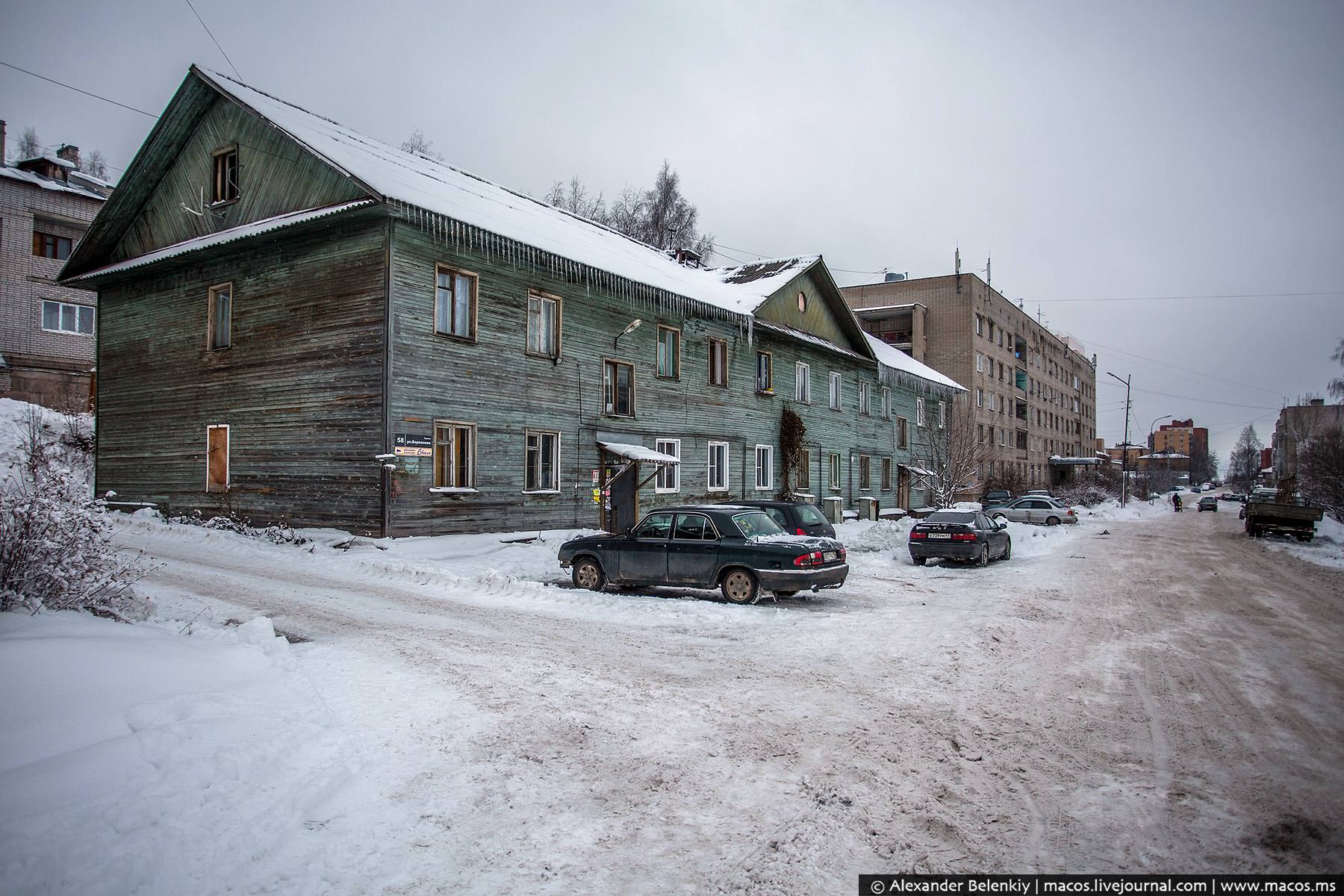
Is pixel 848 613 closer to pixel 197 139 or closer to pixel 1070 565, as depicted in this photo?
pixel 1070 565

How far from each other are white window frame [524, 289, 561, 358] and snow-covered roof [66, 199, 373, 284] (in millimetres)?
4931

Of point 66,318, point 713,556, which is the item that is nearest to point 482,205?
point 713,556

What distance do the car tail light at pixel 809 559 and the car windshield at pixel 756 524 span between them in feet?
2.71

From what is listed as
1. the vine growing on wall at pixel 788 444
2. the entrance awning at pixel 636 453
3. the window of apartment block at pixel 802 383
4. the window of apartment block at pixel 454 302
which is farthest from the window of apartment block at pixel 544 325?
the window of apartment block at pixel 802 383

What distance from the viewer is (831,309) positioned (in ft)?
113

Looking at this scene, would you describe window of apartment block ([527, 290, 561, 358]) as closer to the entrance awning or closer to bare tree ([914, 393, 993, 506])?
the entrance awning

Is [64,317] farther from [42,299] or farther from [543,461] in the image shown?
[543,461]

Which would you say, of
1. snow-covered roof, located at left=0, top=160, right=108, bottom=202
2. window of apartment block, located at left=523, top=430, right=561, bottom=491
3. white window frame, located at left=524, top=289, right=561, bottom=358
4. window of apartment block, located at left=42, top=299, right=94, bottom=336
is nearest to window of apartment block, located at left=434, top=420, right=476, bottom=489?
window of apartment block, located at left=523, top=430, right=561, bottom=491

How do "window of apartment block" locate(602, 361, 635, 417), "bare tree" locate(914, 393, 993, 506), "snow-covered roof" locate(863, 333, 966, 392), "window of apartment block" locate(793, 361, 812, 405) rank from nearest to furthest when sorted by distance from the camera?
"window of apartment block" locate(602, 361, 635, 417) < "bare tree" locate(914, 393, 993, 506) < "window of apartment block" locate(793, 361, 812, 405) < "snow-covered roof" locate(863, 333, 966, 392)

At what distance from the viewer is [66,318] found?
3494cm

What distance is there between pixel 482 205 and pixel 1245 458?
6029 inches

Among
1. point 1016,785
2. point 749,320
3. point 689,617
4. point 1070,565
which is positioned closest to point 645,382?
point 749,320

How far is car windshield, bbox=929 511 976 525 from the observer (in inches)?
772

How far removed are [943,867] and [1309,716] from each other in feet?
14.5
